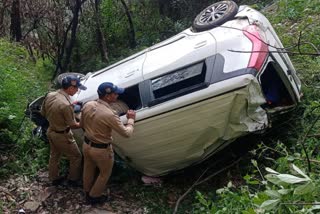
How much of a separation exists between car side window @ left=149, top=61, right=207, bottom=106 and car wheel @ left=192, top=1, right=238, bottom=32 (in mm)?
857

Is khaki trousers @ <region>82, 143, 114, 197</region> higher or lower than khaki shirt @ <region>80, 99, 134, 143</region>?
lower

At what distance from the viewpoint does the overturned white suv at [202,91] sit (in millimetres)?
4613

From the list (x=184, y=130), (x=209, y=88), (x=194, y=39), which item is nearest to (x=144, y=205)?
(x=184, y=130)

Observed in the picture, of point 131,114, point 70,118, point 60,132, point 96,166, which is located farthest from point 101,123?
point 60,132

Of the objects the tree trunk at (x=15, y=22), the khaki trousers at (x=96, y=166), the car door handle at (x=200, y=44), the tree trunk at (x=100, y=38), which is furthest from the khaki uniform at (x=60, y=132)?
the tree trunk at (x=15, y=22)

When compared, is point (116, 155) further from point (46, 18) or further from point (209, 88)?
point (46, 18)

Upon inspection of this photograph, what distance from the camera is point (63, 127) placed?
5.26 meters

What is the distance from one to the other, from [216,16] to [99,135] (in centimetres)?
222

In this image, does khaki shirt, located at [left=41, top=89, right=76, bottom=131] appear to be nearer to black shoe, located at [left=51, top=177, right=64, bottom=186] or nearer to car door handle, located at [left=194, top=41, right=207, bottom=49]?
black shoe, located at [left=51, top=177, right=64, bottom=186]

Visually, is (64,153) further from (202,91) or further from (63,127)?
(202,91)

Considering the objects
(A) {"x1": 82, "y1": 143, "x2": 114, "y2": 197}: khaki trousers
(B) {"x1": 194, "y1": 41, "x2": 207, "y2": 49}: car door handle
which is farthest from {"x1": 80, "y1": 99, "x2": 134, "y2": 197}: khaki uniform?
(B) {"x1": 194, "y1": 41, "x2": 207, "y2": 49}: car door handle

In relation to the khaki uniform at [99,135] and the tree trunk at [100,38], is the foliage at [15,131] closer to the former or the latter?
the khaki uniform at [99,135]

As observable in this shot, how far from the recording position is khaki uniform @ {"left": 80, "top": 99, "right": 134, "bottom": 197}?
15.4 feet

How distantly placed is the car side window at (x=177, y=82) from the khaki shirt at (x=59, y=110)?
0.98 m
